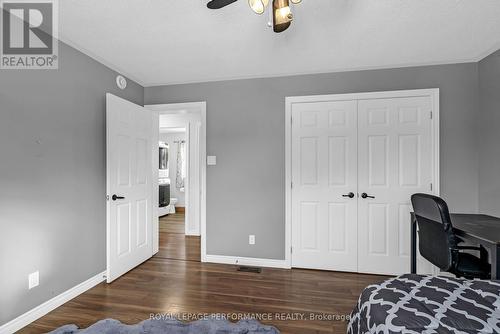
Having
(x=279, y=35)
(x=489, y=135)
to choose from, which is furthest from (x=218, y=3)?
(x=489, y=135)

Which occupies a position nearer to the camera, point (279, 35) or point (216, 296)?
point (279, 35)

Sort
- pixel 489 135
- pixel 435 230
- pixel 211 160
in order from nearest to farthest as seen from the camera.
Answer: pixel 435 230 → pixel 489 135 → pixel 211 160

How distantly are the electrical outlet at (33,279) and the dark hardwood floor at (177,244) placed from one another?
157 cm

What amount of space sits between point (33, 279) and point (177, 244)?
7.14ft

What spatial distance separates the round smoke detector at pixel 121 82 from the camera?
2.99m

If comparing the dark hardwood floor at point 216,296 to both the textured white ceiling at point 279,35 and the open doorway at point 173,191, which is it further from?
the textured white ceiling at point 279,35

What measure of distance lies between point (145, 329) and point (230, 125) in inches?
91.1

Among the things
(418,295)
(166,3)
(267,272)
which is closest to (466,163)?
(418,295)

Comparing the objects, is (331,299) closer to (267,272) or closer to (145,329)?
(267,272)

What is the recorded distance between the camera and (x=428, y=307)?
1.08 meters

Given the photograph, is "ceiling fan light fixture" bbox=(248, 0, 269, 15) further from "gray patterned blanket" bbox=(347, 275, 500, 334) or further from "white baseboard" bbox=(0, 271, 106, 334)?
"white baseboard" bbox=(0, 271, 106, 334)

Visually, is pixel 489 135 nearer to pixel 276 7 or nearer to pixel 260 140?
pixel 260 140

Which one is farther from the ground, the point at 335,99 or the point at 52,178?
the point at 335,99

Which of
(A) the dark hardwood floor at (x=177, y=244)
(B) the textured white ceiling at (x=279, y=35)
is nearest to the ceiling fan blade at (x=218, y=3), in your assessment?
(B) the textured white ceiling at (x=279, y=35)
